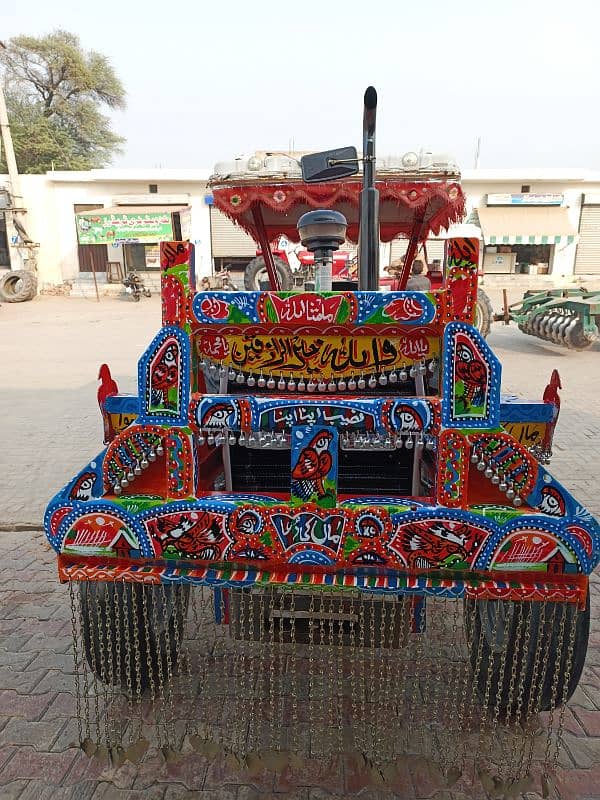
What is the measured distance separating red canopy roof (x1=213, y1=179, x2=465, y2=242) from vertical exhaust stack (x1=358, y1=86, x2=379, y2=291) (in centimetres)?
42

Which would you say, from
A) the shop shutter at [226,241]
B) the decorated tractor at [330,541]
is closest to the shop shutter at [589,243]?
the shop shutter at [226,241]

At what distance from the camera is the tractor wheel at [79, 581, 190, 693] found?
2.25 meters

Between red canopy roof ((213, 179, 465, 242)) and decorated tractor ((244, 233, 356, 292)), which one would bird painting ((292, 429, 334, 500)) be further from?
decorated tractor ((244, 233, 356, 292))

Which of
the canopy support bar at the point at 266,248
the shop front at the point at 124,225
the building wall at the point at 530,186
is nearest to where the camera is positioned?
the canopy support bar at the point at 266,248

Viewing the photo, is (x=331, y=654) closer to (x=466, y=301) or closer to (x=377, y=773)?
(x=377, y=773)

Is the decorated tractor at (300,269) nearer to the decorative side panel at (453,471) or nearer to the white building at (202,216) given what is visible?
the white building at (202,216)

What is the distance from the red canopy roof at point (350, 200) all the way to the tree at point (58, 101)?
30.4 m

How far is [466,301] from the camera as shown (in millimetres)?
1986

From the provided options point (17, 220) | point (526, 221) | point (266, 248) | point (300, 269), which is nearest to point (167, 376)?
point (266, 248)

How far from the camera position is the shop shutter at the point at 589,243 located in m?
23.3

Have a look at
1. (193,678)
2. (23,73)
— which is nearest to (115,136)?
(23,73)

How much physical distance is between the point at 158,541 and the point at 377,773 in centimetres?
117

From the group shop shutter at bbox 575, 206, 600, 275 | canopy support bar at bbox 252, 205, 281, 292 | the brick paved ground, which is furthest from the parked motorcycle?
canopy support bar at bbox 252, 205, 281, 292

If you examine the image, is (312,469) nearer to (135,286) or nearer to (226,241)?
(135,286)
